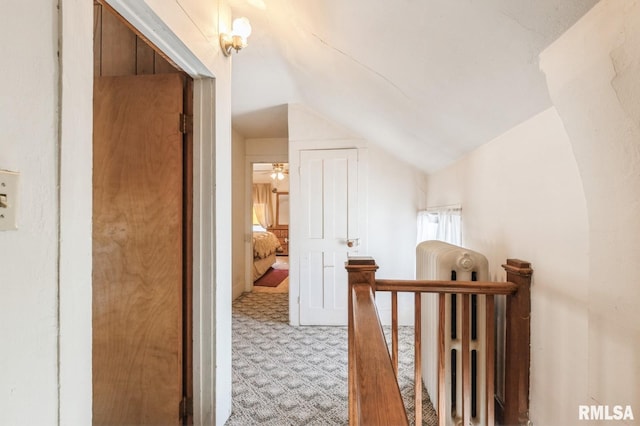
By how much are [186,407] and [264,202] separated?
749 cm

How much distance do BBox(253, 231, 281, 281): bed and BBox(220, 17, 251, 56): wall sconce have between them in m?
3.76

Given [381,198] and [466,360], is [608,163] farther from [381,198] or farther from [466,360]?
[381,198]

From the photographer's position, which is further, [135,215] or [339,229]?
[339,229]

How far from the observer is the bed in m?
5.00

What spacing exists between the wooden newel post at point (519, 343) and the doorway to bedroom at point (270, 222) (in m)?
4.00

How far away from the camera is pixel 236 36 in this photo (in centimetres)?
163

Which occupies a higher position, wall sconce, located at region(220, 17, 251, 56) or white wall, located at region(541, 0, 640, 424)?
wall sconce, located at region(220, 17, 251, 56)

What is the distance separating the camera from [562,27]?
88 cm

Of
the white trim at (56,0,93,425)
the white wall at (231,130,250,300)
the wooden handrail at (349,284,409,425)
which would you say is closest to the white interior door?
the white wall at (231,130,250,300)

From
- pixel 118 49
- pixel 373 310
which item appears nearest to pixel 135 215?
pixel 118 49

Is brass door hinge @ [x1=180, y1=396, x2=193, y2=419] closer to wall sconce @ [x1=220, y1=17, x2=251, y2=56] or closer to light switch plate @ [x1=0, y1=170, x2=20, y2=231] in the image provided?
light switch plate @ [x1=0, y1=170, x2=20, y2=231]

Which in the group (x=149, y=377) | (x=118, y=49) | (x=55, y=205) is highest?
(x=118, y=49)

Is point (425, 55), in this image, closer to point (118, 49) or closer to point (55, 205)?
point (55, 205)

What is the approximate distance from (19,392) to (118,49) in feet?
5.71
